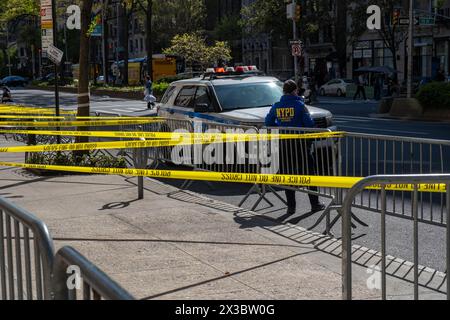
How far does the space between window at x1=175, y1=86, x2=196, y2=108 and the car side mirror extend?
1024mm

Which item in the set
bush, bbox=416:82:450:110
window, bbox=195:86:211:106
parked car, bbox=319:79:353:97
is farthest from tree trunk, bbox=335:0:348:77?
window, bbox=195:86:211:106

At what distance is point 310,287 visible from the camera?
5.73 metres

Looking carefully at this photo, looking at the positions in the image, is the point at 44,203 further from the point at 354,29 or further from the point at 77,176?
the point at 354,29

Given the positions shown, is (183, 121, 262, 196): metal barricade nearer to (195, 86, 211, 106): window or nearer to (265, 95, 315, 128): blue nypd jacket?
(265, 95, 315, 128): blue nypd jacket

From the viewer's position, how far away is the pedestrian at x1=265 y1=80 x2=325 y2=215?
928cm

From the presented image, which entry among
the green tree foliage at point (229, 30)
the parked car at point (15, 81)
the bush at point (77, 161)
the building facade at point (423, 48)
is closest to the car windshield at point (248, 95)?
the bush at point (77, 161)

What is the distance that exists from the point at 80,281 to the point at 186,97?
38.1 feet

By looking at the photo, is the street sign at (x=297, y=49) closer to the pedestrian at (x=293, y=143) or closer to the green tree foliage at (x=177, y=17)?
the pedestrian at (x=293, y=143)

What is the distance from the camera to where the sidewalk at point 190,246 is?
225 inches

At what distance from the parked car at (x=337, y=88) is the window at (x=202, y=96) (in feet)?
123

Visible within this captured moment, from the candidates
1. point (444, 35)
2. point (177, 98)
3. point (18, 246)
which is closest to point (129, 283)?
point (18, 246)

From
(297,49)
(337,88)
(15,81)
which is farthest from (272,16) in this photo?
(15,81)

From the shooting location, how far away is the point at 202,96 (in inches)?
535

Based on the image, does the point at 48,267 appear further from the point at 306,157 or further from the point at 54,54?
the point at 54,54
